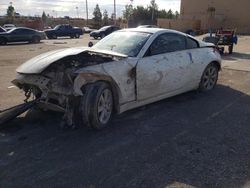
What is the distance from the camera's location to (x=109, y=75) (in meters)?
5.24

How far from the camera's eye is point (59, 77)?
5121 millimetres

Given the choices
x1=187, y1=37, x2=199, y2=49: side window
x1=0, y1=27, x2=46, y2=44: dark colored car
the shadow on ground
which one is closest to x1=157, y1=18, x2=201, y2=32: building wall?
x1=0, y1=27, x2=46, y2=44: dark colored car

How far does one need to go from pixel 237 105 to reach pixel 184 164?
3.09 meters

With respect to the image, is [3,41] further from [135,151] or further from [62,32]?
[135,151]

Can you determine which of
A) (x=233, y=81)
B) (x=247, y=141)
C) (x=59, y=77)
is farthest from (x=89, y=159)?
(x=233, y=81)

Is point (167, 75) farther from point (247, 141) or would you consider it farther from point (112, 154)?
point (112, 154)

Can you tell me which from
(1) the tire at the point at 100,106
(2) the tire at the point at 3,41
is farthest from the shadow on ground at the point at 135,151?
(2) the tire at the point at 3,41

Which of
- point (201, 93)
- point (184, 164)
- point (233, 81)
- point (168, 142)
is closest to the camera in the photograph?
point (184, 164)

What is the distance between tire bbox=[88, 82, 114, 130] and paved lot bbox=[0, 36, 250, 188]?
17 centimetres

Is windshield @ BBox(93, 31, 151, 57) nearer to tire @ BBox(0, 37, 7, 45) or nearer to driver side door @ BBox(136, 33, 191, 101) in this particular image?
driver side door @ BBox(136, 33, 191, 101)

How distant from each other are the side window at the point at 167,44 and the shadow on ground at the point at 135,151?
1123mm

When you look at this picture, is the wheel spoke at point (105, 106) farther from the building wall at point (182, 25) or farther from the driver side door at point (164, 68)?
the building wall at point (182, 25)

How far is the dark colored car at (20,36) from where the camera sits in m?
25.2

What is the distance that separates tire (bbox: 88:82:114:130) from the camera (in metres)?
5.02
